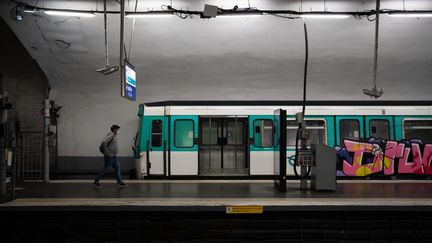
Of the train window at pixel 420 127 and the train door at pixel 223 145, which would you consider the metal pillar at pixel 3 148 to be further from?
the train window at pixel 420 127

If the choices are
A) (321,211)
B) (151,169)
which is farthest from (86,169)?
(321,211)

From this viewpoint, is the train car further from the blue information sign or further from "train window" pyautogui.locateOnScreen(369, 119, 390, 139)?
the blue information sign

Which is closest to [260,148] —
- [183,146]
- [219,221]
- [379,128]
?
[183,146]

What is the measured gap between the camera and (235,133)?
12.5 m

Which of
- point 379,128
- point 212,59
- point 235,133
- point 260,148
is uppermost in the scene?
point 212,59

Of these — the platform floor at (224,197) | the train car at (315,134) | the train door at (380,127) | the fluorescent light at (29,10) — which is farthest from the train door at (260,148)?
the fluorescent light at (29,10)

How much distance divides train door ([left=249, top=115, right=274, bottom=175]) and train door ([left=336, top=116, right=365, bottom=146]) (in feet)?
7.50

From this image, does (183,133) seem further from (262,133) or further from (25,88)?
(25,88)

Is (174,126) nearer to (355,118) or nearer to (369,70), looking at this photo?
(355,118)

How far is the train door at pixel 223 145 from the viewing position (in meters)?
12.3

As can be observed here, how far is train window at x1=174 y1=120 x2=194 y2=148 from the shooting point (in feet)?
38.5

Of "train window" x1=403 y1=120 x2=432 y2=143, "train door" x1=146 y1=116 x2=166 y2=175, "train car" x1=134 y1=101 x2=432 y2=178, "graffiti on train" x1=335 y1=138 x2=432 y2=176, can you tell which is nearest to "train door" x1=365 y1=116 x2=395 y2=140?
"train car" x1=134 y1=101 x2=432 y2=178

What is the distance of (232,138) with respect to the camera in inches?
495

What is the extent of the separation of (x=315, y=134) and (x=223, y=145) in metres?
3.16
